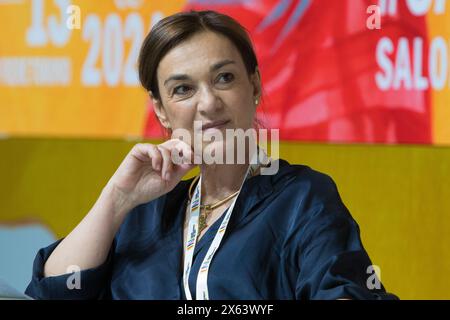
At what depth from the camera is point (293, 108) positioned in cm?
280

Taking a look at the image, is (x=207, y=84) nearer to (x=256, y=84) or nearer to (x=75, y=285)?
(x=256, y=84)

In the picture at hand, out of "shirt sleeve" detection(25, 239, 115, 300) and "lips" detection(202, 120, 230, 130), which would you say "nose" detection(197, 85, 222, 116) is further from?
"shirt sleeve" detection(25, 239, 115, 300)

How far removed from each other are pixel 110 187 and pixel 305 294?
A: 0.58m

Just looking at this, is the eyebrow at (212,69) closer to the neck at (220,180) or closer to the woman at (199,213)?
the woman at (199,213)

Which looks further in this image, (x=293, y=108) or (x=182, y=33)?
(x=293, y=108)

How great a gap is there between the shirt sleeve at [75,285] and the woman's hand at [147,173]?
0.16 meters

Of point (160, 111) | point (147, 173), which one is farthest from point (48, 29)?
point (147, 173)

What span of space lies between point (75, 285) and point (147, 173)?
329mm

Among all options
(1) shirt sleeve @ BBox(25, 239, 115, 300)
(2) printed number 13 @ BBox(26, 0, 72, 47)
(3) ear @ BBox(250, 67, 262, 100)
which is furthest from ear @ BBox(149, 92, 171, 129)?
(2) printed number 13 @ BBox(26, 0, 72, 47)

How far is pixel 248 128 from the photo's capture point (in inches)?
73.9

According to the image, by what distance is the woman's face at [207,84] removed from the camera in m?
1.83

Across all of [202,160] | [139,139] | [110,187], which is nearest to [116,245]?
[110,187]

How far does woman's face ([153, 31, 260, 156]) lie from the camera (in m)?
1.83

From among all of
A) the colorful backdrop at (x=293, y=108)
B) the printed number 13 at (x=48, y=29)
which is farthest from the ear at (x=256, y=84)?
the printed number 13 at (x=48, y=29)
